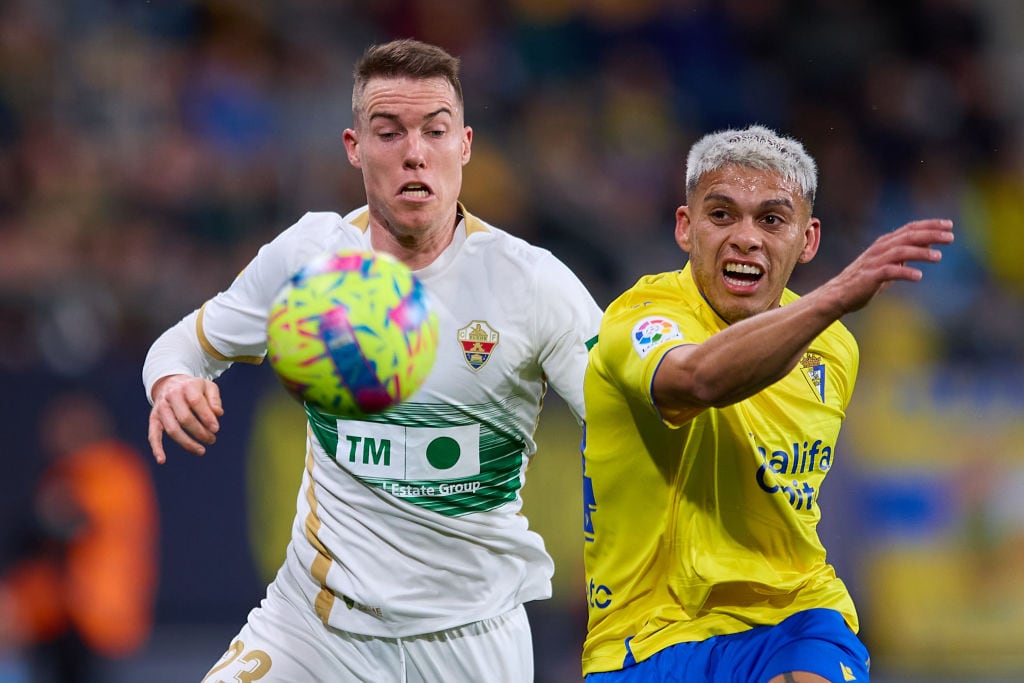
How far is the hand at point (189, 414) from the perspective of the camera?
15.0ft

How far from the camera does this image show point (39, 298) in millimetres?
10336

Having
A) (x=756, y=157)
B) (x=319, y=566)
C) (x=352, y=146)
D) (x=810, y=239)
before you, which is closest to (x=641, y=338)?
(x=756, y=157)

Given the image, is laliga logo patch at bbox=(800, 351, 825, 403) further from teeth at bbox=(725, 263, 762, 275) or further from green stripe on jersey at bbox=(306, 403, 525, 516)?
green stripe on jersey at bbox=(306, 403, 525, 516)

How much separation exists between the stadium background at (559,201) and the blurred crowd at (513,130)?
0.09ft

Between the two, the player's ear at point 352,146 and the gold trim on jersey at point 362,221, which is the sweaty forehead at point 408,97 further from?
the gold trim on jersey at point 362,221

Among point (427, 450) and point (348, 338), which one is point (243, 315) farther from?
point (348, 338)

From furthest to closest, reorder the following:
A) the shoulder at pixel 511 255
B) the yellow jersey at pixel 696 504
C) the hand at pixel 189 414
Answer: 1. the shoulder at pixel 511 255
2. the hand at pixel 189 414
3. the yellow jersey at pixel 696 504

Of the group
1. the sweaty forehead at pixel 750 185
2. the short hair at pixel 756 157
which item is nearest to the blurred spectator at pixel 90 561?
the short hair at pixel 756 157

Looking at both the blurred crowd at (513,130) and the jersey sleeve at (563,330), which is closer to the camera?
the jersey sleeve at (563,330)

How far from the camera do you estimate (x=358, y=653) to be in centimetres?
505

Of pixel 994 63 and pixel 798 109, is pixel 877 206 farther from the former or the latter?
pixel 994 63

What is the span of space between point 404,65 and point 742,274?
1503 mm

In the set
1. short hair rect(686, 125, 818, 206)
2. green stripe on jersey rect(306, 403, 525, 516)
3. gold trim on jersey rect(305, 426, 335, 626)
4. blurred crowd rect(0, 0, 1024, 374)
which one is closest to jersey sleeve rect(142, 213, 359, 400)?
green stripe on jersey rect(306, 403, 525, 516)

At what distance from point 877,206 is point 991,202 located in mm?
1107
